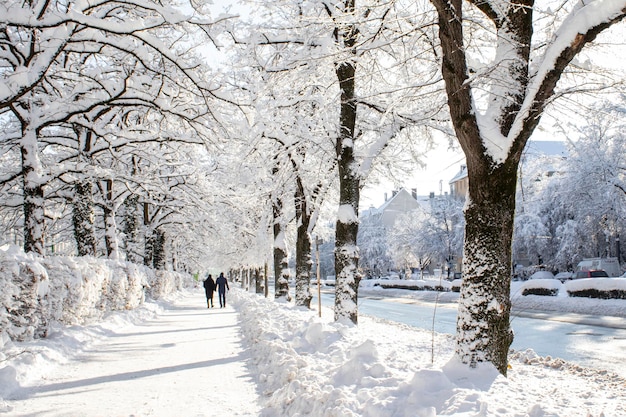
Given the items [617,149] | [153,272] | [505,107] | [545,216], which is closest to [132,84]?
[505,107]

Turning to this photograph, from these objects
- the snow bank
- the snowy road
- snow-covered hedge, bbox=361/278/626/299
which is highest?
the snow bank

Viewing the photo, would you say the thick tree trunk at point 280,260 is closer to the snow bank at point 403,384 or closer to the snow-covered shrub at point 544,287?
the snow bank at point 403,384

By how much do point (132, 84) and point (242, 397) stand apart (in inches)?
298

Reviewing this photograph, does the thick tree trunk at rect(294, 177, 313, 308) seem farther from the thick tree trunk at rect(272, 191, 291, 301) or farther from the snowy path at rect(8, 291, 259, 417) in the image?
the snowy path at rect(8, 291, 259, 417)

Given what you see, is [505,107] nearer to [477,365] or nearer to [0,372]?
[477,365]

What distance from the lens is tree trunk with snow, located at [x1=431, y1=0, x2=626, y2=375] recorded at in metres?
5.14

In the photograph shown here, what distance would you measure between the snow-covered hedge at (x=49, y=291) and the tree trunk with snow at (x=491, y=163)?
265 inches

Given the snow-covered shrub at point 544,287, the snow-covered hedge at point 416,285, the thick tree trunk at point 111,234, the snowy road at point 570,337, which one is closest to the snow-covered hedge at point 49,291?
the thick tree trunk at point 111,234

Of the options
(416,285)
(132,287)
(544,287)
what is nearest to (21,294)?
(132,287)

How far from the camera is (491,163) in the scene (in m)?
5.22

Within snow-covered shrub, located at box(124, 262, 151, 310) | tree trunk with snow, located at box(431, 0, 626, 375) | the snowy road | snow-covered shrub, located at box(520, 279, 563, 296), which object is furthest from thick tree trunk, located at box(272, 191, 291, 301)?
tree trunk with snow, located at box(431, 0, 626, 375)

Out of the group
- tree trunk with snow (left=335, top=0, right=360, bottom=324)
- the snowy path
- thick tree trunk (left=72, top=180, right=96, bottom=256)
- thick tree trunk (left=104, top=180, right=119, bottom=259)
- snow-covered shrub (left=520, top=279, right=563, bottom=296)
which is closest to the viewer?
the snowy path

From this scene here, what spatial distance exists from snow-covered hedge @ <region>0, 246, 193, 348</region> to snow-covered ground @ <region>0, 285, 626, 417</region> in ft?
1.20

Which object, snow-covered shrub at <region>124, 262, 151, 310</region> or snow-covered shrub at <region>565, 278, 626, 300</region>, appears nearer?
snow-covered shrub at <region>124, 262, 151, 310</region>
